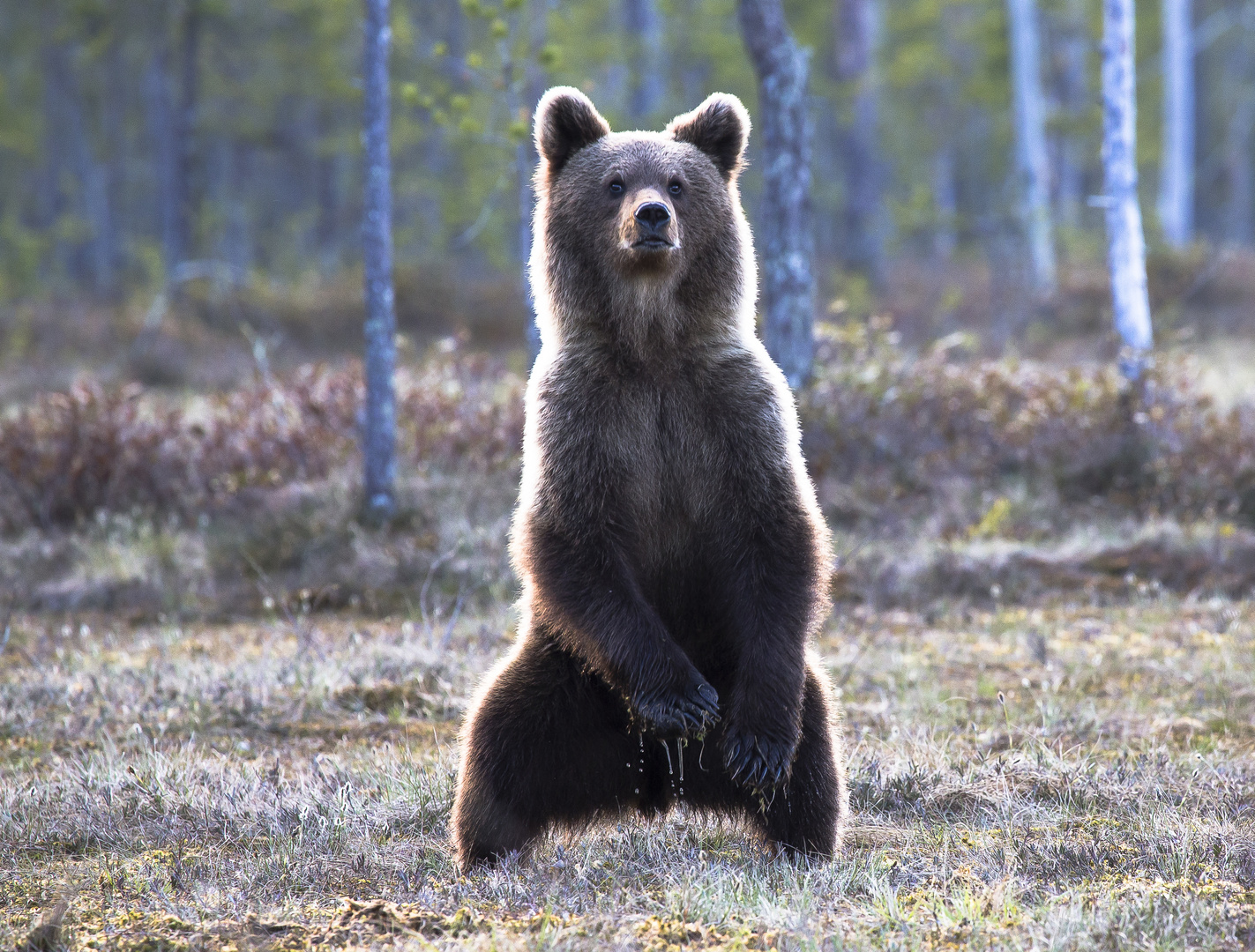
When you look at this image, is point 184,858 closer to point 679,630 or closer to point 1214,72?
point 679,630

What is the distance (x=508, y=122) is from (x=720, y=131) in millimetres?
12087

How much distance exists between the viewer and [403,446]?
955 centimetres

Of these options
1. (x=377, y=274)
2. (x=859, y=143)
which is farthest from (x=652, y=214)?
(x=859, y=143)

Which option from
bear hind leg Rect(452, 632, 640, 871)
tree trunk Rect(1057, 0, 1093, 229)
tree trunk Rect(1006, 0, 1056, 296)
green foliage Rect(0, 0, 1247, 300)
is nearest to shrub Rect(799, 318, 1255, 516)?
green foliage Rect(0, 0, 1247, 300)

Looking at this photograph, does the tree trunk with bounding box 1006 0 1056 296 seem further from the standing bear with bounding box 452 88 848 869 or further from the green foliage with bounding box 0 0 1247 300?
the standing bear with bounding box 452 88 848 869

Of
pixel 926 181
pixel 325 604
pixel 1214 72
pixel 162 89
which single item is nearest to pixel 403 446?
pixel 325 604

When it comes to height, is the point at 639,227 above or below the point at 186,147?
below

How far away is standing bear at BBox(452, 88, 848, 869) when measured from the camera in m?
3.62

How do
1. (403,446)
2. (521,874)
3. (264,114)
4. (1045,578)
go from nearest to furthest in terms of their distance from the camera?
(521,874), (1045,578), (403,446), (264,114)

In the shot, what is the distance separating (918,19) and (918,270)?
979 cm

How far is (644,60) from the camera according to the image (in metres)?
17.2

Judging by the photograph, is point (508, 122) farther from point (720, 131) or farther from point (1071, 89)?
point (1071, 89)

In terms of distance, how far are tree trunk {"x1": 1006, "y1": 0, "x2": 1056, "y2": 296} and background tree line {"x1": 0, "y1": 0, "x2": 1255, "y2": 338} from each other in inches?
2.9

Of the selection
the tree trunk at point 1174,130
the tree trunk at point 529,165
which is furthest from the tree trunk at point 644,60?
the tree trunk at point 1174,130
